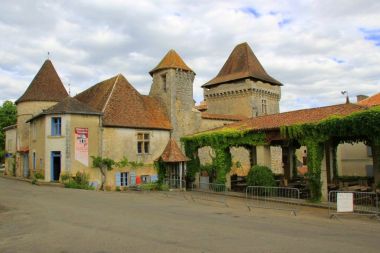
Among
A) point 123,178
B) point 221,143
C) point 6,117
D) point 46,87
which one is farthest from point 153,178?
point 6,117

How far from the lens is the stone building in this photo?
27125 mm

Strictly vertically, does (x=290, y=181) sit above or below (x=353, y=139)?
below

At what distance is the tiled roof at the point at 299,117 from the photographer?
19163 millimetres

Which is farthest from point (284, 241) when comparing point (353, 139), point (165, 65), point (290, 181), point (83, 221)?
point (165, 65)

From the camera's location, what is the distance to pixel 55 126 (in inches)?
1077

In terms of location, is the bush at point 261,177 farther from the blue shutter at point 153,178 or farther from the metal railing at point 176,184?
the blue shutter at point 153,178

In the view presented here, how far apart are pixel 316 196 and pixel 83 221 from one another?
11201mm

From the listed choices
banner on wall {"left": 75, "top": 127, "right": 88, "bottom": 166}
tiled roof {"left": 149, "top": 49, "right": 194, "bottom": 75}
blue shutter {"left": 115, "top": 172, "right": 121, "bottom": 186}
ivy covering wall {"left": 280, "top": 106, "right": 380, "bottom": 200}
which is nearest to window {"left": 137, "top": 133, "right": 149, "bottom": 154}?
blue shutter {"left": 115, "top": 172, "right": 121, "bottom": 186}

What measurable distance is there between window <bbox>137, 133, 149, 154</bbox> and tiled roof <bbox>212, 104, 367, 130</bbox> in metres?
9.13

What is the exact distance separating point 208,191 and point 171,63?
42.1 ft

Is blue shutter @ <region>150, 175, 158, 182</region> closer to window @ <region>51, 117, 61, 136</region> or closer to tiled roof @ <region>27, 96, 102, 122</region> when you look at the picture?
tiled roof @ <region>27, 96, 102, 122</region>

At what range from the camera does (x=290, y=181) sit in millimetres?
25438

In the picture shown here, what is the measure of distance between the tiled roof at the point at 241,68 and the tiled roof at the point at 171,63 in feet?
32.1

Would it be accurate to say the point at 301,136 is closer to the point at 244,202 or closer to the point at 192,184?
the point at 244,202
